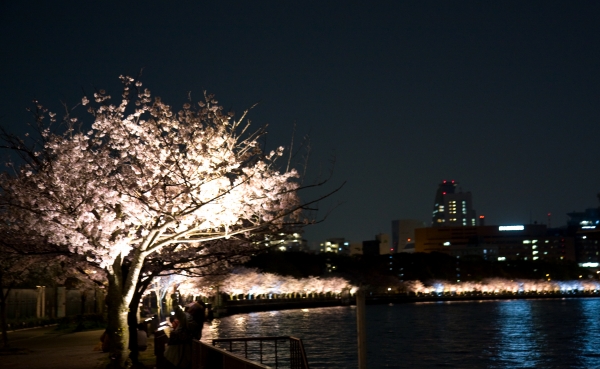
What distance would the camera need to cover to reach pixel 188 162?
706 inches

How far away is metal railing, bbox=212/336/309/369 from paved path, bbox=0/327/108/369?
4.02 metres

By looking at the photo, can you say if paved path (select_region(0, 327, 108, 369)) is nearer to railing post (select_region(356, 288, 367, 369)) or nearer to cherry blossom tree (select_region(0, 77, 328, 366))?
cherry blossom tree (select_region(0, 77, 328, 366))

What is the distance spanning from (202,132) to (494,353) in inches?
1222

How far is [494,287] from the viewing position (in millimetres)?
185875

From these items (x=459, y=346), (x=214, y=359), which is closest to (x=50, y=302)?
(x=459, y=346)

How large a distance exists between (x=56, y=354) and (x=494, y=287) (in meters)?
175

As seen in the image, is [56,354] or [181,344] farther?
[56,354]

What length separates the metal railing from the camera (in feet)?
47.3

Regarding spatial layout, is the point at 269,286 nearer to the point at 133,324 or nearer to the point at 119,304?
the point at 133,324

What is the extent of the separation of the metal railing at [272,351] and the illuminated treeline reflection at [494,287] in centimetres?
13547

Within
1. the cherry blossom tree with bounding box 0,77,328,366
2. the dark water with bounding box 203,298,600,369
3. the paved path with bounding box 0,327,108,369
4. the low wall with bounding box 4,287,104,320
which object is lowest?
the dark water with bounding box 203,298,600,369

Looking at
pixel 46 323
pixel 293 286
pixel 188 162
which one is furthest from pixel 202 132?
pixel 293 286

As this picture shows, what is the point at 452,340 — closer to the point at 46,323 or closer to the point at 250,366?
the point at 46,323

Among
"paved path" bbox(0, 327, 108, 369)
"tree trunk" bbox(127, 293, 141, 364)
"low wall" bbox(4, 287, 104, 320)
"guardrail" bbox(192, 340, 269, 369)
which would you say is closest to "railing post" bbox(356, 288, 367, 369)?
"guardrail" bbox(192, 340, 269, 369)
